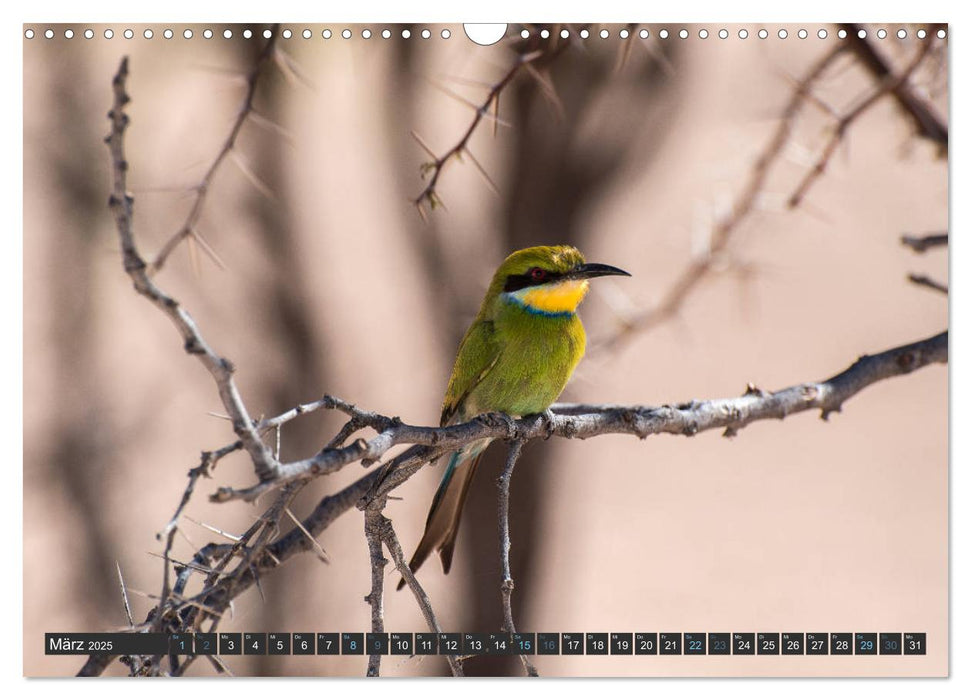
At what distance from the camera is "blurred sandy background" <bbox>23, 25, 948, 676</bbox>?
2729 millimetres

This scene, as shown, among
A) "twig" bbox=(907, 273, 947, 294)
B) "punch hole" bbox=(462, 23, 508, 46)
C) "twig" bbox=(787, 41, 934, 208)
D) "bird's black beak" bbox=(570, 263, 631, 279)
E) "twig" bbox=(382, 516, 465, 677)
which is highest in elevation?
"punch hole" bbox=(462, 23, 508, 46)

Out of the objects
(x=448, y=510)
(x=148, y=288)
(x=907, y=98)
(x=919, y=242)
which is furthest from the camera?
(x=448, y=510)

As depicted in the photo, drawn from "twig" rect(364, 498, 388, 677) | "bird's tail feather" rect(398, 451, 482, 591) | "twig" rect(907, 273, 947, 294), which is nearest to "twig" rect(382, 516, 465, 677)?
"twig" rect(364, 498, 388, 677)

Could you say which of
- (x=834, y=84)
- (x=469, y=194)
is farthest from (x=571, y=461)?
(x=834, y=84)

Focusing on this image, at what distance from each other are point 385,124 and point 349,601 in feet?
5.03

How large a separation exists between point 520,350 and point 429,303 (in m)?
0.94

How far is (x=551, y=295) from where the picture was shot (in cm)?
235

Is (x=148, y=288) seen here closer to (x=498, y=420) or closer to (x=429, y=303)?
(x=498, y=420)

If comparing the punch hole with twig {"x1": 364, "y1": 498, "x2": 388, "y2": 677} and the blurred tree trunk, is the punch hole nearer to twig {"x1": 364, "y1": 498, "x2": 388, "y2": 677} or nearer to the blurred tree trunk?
twig {"x1": 364, "y1": 498, "x2": 388, "y2": 677}

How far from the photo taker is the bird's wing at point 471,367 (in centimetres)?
232

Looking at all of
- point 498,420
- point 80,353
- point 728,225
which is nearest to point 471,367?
point 498,420

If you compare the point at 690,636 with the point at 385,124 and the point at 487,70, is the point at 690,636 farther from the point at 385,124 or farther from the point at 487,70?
the point at 385,124

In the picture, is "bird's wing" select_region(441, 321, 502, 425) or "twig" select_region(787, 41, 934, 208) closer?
"twig" select_region(787, 41, 934, 208)

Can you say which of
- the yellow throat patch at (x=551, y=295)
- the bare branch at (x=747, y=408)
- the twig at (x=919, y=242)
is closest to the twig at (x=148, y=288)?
the bare branch at (x=747, y=408)
